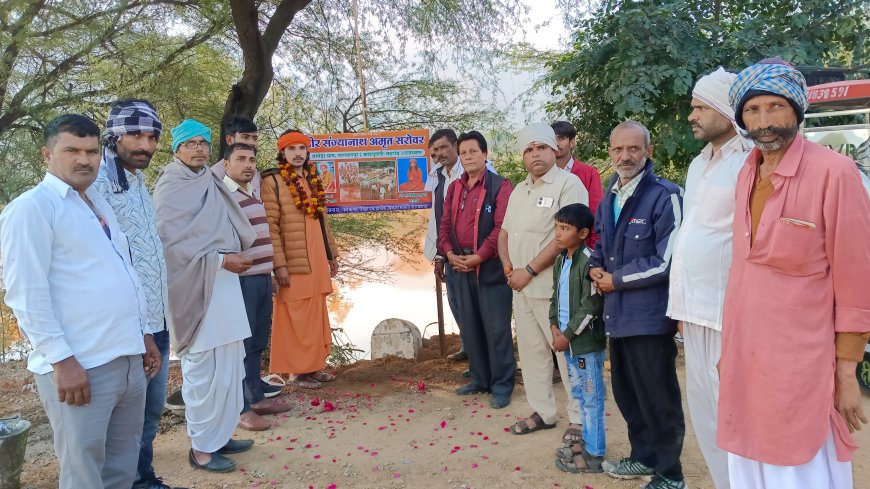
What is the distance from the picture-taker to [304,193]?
5.45 metres

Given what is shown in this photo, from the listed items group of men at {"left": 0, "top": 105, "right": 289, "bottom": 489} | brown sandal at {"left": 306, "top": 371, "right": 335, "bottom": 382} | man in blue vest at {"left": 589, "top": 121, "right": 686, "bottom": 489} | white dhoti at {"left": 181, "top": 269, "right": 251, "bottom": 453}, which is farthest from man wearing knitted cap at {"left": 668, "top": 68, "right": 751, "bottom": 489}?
brown sandal at {"left": 306, "top": 371, "right": 335, "bottom": 382}

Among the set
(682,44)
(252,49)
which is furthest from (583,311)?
(252,49)

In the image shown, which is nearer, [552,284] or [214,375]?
[214,375]

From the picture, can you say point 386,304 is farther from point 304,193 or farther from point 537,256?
point 537,256

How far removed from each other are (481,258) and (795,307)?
287 cm

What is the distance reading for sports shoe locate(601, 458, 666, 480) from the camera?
3625mm

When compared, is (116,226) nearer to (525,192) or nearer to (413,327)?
(525,192)

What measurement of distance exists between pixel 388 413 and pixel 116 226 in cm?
283

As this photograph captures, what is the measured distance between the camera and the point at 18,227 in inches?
97.6

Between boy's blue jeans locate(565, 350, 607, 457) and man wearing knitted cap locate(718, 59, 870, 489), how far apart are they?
1361 mm

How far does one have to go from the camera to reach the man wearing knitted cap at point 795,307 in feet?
6.84

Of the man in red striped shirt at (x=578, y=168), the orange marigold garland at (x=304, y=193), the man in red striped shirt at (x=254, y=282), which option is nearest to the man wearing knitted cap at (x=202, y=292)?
the man in red striped shirt at (x=254, y=282)

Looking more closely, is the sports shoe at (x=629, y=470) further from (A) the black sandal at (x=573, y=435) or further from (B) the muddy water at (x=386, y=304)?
(B) the muddy water at (x=386, y=304)

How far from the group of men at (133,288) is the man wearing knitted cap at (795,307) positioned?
98.4 inches
